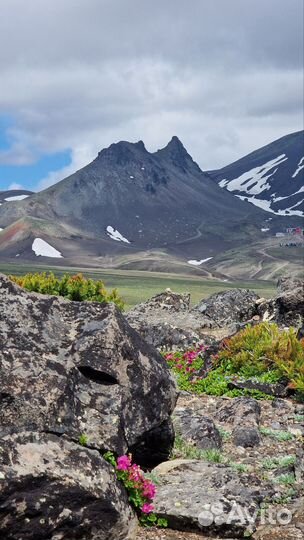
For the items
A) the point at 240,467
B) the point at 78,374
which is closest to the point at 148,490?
the point at 78,374

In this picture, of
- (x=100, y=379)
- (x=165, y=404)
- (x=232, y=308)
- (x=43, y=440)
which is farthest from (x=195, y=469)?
(x=232, y=308)

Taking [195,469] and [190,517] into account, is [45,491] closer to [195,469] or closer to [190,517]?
[190,517]

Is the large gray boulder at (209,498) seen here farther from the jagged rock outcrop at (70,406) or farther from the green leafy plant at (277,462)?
the green leafy plant at (277,462)

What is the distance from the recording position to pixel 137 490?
7062 mm

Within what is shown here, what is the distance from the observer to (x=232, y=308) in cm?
2916

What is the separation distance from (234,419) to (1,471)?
6.77 meters

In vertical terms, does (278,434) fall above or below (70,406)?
below

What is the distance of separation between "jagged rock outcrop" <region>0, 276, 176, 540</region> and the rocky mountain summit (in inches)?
0.5

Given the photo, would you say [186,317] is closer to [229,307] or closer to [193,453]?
[229,307]

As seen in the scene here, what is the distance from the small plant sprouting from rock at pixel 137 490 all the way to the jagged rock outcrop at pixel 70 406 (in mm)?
209

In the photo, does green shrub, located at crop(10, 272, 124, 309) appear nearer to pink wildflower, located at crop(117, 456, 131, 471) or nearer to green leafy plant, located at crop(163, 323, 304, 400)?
green leafy plant, located at crop(163, 323, 304, 400)

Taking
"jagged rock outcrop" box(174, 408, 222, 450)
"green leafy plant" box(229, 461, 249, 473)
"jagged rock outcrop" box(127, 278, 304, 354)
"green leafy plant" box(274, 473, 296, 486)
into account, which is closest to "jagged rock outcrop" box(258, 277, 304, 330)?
"jagged rock outcrop" box(127, 278, 304, 354)

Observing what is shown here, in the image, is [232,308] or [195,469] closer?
[195,469]

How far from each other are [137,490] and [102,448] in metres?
0.65
